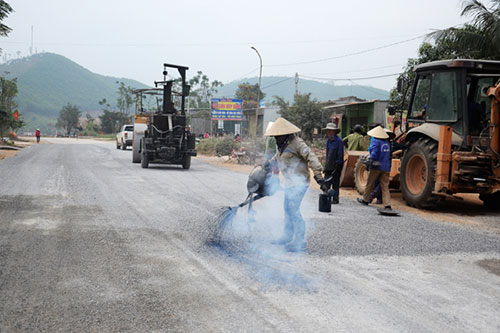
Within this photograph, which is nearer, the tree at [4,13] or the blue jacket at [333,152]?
the blue jacket at [333,152]

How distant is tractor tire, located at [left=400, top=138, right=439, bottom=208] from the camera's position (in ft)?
31.4

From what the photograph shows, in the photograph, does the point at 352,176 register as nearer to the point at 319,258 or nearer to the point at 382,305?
the point at 319,258

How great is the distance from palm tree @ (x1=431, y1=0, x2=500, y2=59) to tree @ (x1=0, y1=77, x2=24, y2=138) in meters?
31.1

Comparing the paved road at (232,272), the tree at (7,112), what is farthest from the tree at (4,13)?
the tree at (7,112)

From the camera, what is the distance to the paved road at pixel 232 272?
3656mm

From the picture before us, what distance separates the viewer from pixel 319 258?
218 inches

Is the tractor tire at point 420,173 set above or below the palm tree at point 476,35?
below

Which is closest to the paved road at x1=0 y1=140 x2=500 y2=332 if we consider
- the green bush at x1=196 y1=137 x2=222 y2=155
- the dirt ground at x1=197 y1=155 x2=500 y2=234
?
the dirt ground at x1=197 y1=155 x2=500 y2=234

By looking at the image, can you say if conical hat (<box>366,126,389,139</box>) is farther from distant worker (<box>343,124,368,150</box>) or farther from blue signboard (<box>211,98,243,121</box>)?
blue signboard (<box>211,98,243,121</box>)

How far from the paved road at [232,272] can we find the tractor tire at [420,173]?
50.6 inches

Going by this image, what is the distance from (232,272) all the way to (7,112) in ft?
120

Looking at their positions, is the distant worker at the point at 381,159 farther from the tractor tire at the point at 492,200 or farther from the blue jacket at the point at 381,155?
the tractor tire at the point at 492,200

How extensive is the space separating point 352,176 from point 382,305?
9.33 meters

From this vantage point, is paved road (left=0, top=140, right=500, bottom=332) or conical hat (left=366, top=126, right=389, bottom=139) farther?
conical hat (left=366, top=126, right=389, bottom=139)
